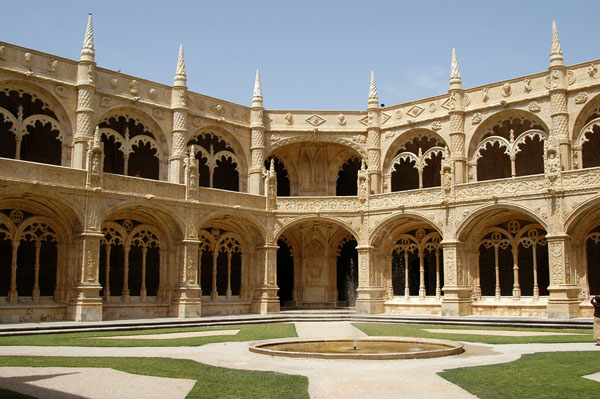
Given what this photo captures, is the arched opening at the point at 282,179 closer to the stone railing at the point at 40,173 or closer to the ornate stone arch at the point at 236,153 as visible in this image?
the ornate stone arch at the point at 236,153

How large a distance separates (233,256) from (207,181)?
4.52 meters

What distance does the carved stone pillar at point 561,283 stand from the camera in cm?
2597

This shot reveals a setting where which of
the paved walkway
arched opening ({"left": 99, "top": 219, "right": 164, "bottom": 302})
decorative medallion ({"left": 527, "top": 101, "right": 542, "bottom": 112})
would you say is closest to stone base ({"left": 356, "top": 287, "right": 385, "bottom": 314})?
arched opening ({"left": 99, "top": 219, "right": 164, "bottom": 302})

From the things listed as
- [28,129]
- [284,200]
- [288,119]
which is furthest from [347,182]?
[28,129]

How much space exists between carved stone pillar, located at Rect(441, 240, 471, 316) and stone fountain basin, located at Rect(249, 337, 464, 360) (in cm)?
1283

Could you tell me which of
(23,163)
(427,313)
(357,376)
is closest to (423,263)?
(427,313)

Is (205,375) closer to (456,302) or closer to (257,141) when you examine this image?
(456,302)

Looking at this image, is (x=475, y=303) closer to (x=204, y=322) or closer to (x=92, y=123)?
(x=204, y=322)

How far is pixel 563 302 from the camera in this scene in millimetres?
25969

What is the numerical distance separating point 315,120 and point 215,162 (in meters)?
5.90

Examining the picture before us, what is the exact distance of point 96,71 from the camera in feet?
96.7

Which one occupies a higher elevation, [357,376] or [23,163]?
[23,163]

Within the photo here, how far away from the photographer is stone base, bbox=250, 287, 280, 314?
32.2 meters

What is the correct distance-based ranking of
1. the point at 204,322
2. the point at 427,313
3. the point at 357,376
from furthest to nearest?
the point at 427,313 < the point at 204,322 < the point at 357,376
